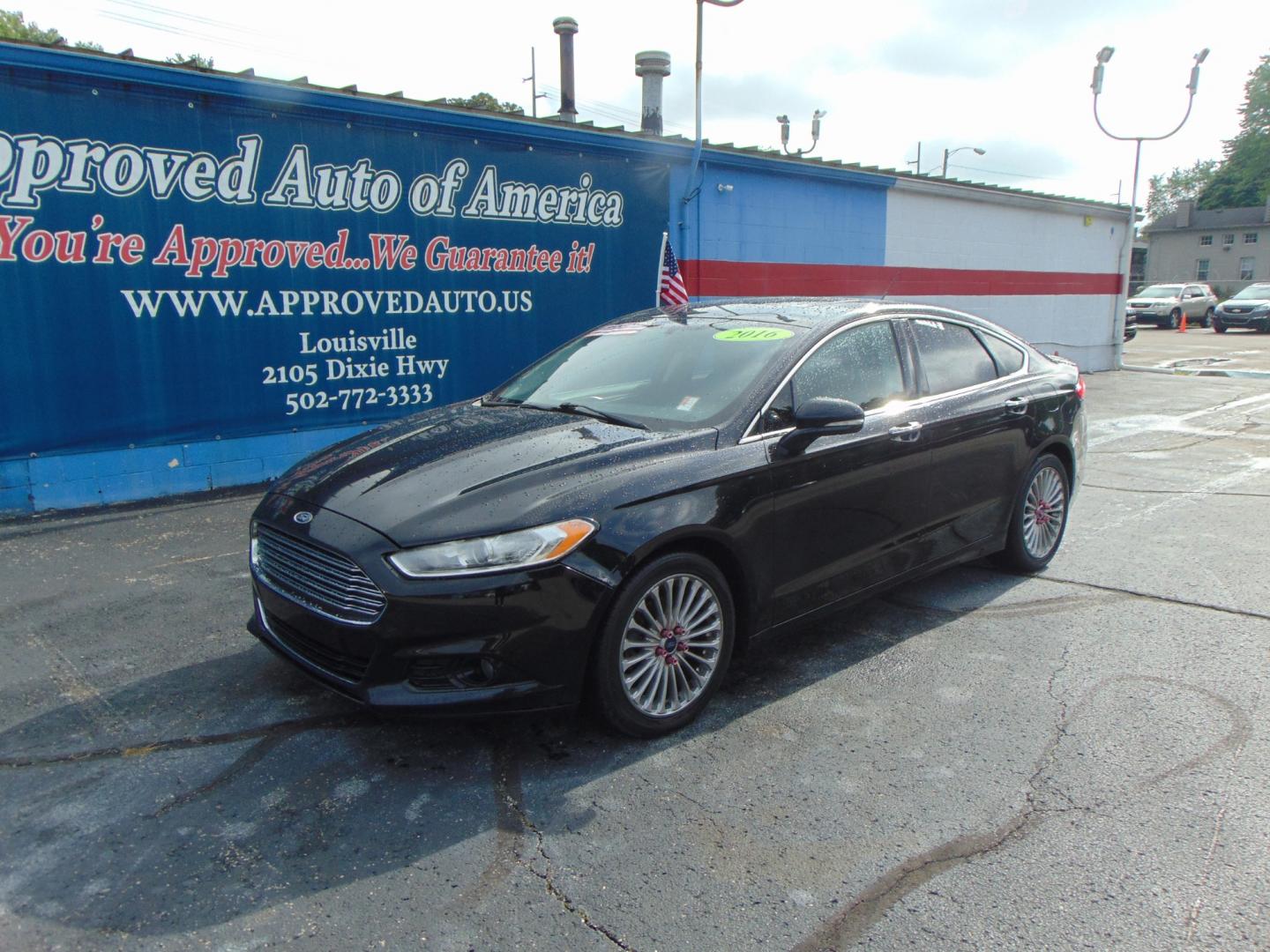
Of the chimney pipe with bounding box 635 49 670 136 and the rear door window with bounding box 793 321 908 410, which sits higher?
the chimney pipe with bounding box 635 49 670 136

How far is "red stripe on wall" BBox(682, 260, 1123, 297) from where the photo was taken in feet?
38.4

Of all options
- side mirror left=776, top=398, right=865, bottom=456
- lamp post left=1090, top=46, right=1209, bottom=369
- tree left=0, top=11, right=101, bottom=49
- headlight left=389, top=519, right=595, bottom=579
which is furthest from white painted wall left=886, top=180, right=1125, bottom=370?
tree left=0, top=11, right=101, bottom=49

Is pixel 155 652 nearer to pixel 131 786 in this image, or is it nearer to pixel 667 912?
pixel 131 786

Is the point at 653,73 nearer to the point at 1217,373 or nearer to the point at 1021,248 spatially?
the point at 1021,248

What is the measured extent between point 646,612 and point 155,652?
250 centimetres

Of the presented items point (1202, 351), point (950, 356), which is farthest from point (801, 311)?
point (1202, 351)

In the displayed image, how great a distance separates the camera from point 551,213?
9.66 metres

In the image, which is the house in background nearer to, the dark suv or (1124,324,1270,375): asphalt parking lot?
the dark suv

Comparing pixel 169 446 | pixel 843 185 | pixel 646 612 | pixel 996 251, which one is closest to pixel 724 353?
pixel 646 612

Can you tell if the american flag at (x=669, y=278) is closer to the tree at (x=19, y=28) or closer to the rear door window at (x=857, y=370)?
the rear door window at (x=857, y=370)

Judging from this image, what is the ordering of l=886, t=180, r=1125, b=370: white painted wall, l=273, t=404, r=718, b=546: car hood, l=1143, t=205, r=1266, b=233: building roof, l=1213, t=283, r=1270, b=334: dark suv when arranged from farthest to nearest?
l=1143, t=205, r=1266, b=233: building roof → l=1213, t=283, r=1270, b=334: dark suv → l=886, t=180, r=1125, b=370: white painted wall → l=273, t=404, r=718, b=546: car hood

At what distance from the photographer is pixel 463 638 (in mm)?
3053

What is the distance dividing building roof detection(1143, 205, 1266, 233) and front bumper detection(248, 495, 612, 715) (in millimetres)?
68717

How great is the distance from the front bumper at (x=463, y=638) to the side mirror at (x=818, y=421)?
111 cm
